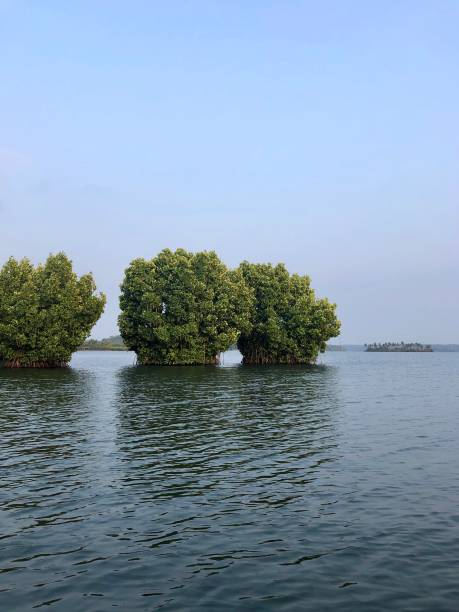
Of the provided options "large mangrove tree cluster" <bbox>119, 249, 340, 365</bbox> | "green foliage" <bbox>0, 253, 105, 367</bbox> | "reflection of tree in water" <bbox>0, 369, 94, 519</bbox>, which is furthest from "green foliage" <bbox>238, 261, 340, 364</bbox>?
"reflection of tree in water" <bbox>0, 369, 94, 519</bbox>

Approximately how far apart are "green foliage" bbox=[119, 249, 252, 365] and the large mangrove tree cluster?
0.65 ft

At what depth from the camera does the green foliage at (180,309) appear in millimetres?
110250

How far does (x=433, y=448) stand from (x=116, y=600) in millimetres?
21703

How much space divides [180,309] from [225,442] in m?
79.8

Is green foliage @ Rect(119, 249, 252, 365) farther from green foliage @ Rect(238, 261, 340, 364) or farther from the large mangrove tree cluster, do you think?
green foliage @ Rect(238, 261, 340, 364)

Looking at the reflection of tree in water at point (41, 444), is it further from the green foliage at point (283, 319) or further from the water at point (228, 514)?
the green foliage at point (283, 319)

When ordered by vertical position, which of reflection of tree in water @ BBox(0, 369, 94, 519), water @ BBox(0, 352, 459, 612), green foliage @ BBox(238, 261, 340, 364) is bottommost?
water @ BBox(0, 352, 459, 612)

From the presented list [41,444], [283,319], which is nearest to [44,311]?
[283,319]

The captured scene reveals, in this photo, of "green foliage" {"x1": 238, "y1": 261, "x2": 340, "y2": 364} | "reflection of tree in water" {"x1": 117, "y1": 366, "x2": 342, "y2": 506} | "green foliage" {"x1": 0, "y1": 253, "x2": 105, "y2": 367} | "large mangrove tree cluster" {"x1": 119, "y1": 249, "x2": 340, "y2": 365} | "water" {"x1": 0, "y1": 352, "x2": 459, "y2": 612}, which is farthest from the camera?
"green foliage" {"x1": 238, "y1": 261, "x2": 340, "y2": 364}

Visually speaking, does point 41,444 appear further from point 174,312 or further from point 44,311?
point 174,312

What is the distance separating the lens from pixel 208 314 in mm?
113375

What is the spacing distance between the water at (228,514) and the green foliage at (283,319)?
278ft

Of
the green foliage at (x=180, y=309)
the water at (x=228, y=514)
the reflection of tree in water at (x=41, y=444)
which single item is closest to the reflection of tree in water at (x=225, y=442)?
the water at (x=228, y=514)

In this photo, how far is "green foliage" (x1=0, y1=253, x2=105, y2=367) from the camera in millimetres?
96375
